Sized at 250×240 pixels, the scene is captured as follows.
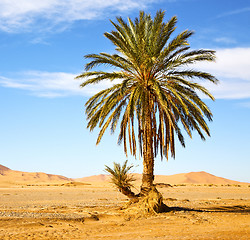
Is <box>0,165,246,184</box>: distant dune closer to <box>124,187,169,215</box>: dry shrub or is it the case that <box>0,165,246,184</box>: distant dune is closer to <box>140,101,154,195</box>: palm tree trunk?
<box>140,101,154,195</box>: palm tree trunk

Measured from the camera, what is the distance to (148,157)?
59.5ft

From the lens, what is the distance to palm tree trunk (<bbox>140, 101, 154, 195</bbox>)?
59.5ft

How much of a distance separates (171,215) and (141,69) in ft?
24.3

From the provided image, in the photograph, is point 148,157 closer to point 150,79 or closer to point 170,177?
point 150,79

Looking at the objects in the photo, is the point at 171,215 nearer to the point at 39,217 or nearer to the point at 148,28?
the point at 39,217

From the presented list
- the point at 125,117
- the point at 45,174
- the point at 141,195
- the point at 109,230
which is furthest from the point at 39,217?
the point at 45,174

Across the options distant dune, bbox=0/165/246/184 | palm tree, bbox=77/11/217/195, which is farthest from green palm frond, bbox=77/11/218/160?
distant dune, bbox=0/165/246/184

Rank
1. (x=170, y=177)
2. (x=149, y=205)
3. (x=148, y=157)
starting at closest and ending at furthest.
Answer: (x=149, y=205), (x=148, y=157), (x=170, y=177)

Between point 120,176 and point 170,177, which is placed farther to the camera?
A: point 170,177

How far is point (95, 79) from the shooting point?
19.1 meters

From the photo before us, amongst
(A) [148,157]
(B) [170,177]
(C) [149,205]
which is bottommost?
(C) [149,205]

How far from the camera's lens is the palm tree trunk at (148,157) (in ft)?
59.5

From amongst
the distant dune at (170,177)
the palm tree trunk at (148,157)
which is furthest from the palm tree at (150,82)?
the distant dune at (170,177)

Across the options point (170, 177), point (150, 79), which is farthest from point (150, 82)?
point (170, 177)
